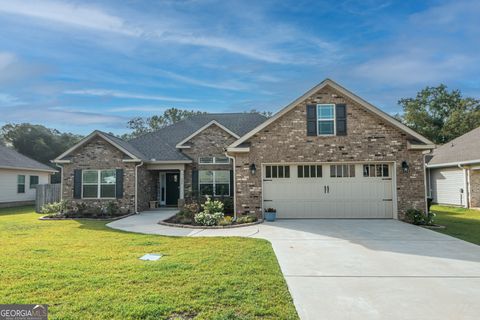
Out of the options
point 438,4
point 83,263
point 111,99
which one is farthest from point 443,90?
point 83,263

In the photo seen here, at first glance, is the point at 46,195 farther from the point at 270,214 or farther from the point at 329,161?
the point at 329,161

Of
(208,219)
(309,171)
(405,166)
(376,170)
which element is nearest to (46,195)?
(208,219)

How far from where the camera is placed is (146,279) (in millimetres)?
4891

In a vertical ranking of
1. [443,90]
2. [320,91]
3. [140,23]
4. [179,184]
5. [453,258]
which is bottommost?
[453,258]

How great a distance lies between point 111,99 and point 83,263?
56.3 feet

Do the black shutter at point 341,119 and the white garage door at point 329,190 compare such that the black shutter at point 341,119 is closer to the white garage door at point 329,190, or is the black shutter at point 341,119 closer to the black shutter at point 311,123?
the black shutter at point 311,123

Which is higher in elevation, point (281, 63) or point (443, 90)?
point (443, 90)

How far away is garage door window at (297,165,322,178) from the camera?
1256cm

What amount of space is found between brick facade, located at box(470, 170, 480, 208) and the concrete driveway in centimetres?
961

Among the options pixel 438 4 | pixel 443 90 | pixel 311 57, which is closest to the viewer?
pixel 438 4

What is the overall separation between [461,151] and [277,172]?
13422 millimetres

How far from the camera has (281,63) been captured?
613 inches

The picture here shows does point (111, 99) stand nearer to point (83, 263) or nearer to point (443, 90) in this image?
point (83, 263)

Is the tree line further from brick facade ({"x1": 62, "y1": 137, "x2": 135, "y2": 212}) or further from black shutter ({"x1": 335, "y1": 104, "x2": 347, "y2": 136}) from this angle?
black shutter ({"x1": 335, "y1": 104, "x2": 347, "y2": 136})
